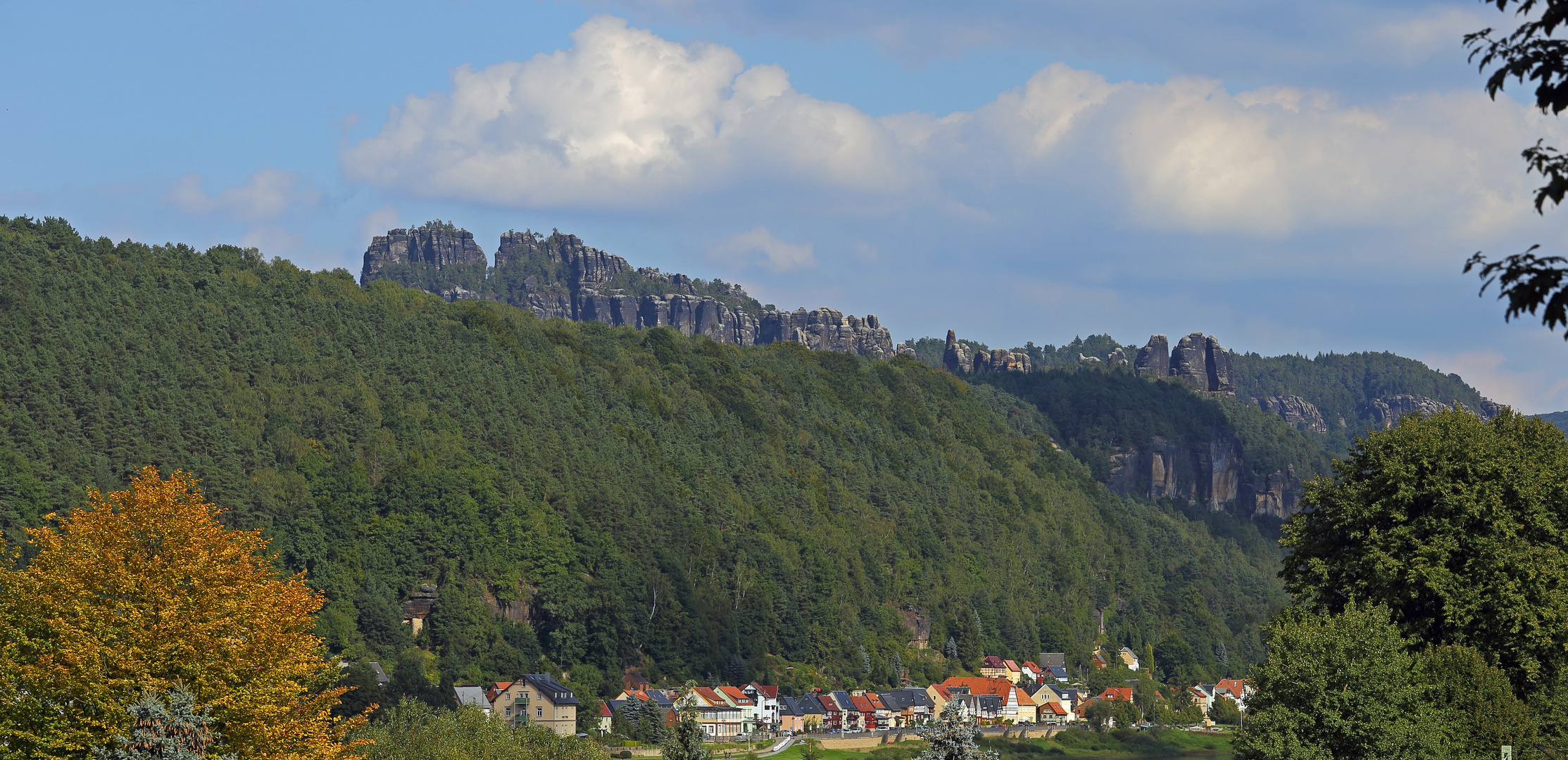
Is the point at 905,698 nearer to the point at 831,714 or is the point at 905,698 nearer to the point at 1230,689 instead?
the point at 831,714

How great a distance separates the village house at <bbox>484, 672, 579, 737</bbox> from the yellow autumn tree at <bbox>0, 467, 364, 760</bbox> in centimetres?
8838

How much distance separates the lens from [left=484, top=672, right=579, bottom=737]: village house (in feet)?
414

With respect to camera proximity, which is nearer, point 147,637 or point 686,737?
point 686,737

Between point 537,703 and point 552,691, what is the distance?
158 cm

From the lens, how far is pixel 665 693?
14612cm

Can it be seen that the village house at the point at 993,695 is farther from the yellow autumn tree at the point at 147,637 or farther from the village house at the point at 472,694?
the yellow autumn tree at the point at 147,637

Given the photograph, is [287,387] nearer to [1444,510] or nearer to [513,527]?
[513,527]

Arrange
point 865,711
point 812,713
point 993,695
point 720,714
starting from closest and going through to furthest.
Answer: point 720,714
point 812,713
point 865,711
point 993,695

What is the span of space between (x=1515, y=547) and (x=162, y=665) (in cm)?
3777

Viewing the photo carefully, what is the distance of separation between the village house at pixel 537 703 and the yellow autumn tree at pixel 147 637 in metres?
88.4

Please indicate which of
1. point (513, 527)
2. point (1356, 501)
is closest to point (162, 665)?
point (1356, 501)

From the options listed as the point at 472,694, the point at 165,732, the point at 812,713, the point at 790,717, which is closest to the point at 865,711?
the point at 812,713

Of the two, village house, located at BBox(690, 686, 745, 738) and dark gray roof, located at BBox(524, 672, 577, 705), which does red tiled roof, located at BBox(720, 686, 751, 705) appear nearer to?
village house, located at BBox(690, 686, 745, 738)

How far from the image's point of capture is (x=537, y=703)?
12788cm
